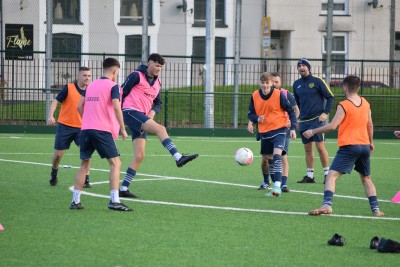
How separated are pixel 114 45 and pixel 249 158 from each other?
25.9m

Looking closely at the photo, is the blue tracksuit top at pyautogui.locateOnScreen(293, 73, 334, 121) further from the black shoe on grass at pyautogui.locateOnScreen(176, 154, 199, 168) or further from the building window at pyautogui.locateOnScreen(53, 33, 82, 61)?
the building window at pyautogui.locateOnScreen(53, 33, 82, 61)

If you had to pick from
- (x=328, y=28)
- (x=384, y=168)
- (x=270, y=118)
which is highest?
(x=328, y=28)

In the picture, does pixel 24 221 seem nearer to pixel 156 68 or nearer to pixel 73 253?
pixel 73 253

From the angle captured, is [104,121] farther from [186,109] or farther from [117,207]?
[186,109]

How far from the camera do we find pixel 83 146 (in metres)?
11.4

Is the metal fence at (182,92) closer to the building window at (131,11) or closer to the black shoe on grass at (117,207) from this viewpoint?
the building window at (131,11)

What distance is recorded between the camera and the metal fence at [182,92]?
27594 millimetres

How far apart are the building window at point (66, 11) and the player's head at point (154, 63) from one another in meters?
26.2

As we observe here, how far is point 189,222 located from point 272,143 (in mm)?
3731

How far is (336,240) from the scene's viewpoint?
9102mm

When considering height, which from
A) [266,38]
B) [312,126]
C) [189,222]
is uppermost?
[266,38]

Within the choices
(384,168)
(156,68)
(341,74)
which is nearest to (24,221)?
(156,68)

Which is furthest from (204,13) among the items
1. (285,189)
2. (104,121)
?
(104,121)

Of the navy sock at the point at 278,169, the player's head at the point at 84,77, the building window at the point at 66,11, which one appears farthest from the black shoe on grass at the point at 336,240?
the building window at the point at 66,11
